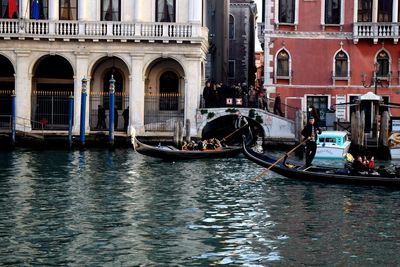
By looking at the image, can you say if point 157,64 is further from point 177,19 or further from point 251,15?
point 251,15

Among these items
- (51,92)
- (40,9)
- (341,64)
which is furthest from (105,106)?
(341,64)

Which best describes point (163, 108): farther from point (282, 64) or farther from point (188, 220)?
point (188, 220)

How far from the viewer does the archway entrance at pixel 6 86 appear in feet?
109

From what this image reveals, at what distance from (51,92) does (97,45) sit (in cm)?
254

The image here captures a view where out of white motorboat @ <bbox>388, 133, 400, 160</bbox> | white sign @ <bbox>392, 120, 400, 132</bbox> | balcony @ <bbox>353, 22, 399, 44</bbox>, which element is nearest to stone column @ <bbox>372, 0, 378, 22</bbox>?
balcony @ <bbox>353, 22, 399, 44</bbox>

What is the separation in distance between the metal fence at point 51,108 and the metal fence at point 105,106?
1048 millimetres

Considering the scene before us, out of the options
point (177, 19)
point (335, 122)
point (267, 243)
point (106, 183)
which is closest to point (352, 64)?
point (335, 122)

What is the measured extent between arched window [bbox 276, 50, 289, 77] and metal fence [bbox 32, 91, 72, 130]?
864 centimetres

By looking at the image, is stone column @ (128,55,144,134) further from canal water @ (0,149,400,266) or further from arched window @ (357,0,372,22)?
canal water @ (0,149,400,266)

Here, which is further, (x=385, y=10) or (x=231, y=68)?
(x=231, y=68)

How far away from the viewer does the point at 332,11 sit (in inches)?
1348

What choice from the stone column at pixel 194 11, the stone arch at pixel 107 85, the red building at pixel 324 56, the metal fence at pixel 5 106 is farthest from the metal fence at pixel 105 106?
the red building at pixel 324 56

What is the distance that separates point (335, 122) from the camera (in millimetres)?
31906

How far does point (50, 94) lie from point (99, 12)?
3743 millimetres
